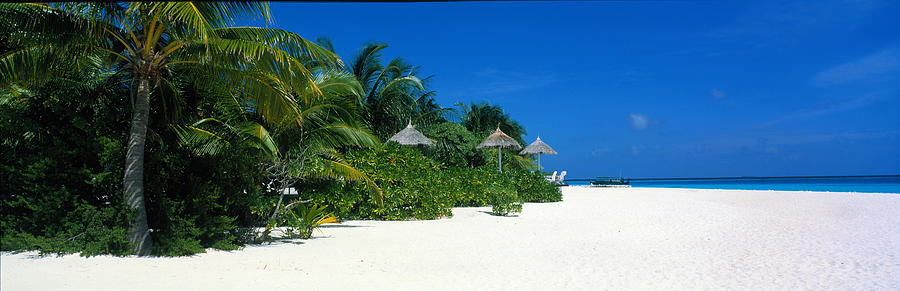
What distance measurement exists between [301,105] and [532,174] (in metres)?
10.1

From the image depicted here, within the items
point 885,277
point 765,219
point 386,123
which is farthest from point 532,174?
point 885,277

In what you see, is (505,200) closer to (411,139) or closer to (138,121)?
(411,139)

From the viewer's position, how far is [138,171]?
6.02 meters

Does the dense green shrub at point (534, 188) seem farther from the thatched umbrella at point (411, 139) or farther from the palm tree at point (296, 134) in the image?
the palm tree at point (296, 134)

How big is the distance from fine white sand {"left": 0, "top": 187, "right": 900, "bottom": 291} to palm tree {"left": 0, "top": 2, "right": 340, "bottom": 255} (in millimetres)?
1258

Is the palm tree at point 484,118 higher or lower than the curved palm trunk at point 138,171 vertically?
higher

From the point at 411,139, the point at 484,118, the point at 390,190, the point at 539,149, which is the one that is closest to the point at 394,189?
the point at 390,190

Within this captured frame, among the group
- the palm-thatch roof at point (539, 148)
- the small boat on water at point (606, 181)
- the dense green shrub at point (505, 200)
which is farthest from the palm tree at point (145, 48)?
the small boat on water at point (606, 181)

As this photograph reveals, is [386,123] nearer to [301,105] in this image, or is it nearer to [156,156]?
[301,105]

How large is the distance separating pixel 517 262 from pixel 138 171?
446 cm

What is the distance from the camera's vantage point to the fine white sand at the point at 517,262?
16.4 feet

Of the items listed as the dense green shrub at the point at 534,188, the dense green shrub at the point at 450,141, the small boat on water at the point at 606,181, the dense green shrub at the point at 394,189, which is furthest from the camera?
the small boat on water at the point at 606,181

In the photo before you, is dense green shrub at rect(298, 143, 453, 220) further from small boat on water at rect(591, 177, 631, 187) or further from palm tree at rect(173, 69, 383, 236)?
small boat on water at rect(591, 177, 631, 187)

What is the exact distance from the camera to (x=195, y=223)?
657cm
